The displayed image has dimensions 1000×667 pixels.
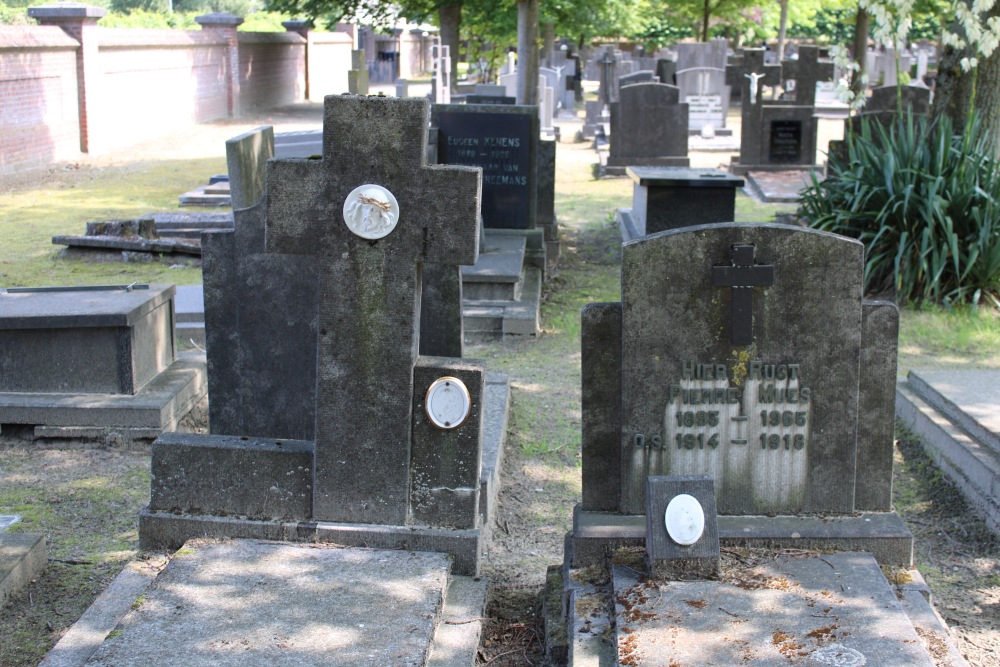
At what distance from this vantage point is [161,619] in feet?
11.6

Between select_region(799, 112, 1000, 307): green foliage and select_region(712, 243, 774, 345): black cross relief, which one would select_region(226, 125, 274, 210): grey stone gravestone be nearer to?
select_region(712, 243, 774, 345): black cross relief

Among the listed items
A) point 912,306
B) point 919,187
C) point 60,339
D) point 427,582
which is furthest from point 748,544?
point 919,187

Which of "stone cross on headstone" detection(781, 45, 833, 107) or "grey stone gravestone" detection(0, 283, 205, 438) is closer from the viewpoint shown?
"grey stone gravestone" detection(0, 283, 205, 438)

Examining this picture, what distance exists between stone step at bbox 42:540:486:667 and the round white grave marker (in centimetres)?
51

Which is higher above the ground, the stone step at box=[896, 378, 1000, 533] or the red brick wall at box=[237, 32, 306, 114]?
the red brick wall at box=[237, 32, 306, 114]

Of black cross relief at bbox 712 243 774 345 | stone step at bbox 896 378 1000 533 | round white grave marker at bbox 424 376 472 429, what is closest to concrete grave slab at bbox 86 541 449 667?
round white grave marker at bbox 424 376 472 429

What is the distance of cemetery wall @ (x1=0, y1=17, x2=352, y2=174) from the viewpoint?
17250 millimetres

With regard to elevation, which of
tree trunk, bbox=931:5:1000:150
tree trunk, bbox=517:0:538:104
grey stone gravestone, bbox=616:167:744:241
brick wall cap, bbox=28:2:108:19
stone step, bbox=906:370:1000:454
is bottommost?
stone step, bbox=906:370:1000:454

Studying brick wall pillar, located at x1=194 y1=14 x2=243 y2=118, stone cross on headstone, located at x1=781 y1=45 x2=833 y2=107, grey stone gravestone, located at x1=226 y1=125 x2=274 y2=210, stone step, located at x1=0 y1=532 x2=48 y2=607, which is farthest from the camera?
brick wall pillar, located at x1=194 y1=14 x2=243 y2=118

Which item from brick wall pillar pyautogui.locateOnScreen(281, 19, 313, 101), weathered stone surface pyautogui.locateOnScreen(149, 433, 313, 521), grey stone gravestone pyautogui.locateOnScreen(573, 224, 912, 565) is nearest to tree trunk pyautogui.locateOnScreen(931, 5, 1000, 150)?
grey stone gravestone pyautogui.locateOnScreen(573, 224, 912, 565)

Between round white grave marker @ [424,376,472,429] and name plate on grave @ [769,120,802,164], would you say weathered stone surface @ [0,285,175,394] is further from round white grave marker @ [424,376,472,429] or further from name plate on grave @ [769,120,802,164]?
name plate on grave @ [769,120,802,164]

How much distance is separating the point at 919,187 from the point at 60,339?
7056 mm

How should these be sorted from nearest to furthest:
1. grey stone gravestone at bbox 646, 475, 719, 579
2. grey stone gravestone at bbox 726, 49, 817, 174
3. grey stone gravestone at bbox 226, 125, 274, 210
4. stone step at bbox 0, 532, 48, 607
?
grey stone gravestone at bbox 646, 475, 719, 579 → stone step at bbox 0, 532, 48, 607 → grey stone gravestone at bbox 226, 125, 274, 210 → grey stone gravestone at bbox 726, 49, 817, 174

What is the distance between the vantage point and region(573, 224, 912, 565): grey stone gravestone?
395 centimetres
